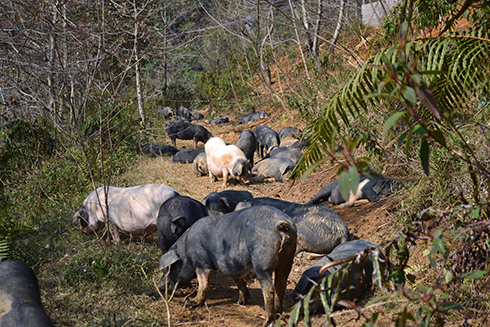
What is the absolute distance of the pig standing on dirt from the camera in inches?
402

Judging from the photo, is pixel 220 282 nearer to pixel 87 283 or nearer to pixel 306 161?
pixel 87 283

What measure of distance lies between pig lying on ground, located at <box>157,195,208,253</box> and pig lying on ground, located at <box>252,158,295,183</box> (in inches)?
190

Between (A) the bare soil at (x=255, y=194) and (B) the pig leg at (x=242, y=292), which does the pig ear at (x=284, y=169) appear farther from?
(B) the pig leg at (x=242, y=292)

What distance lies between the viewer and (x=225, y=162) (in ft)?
34.1

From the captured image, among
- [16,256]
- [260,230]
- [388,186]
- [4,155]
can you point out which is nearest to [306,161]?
[260,230]

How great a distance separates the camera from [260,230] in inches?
159

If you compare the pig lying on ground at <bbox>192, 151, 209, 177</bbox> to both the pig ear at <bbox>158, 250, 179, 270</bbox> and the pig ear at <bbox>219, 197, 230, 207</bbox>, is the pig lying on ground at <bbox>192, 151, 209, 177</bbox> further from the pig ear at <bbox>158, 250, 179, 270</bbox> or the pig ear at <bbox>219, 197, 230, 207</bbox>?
the pig ear at <bbox>158, 250, 179, 270</bbox>

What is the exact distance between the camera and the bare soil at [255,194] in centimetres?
424

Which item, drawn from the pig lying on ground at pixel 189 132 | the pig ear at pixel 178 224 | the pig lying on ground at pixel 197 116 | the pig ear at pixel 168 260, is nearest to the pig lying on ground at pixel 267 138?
the pig lying on ground at pixel 189 132

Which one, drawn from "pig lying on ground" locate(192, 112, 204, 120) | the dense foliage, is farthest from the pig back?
"pig lying on ground" locate(192, 112, 204, 120)

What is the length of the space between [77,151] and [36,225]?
2.80 m

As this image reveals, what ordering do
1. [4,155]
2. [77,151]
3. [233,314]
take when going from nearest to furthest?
[233,314]
[4,155]
[77,151]

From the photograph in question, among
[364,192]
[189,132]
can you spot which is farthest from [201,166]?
[364,192]

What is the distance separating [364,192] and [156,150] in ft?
27.7
